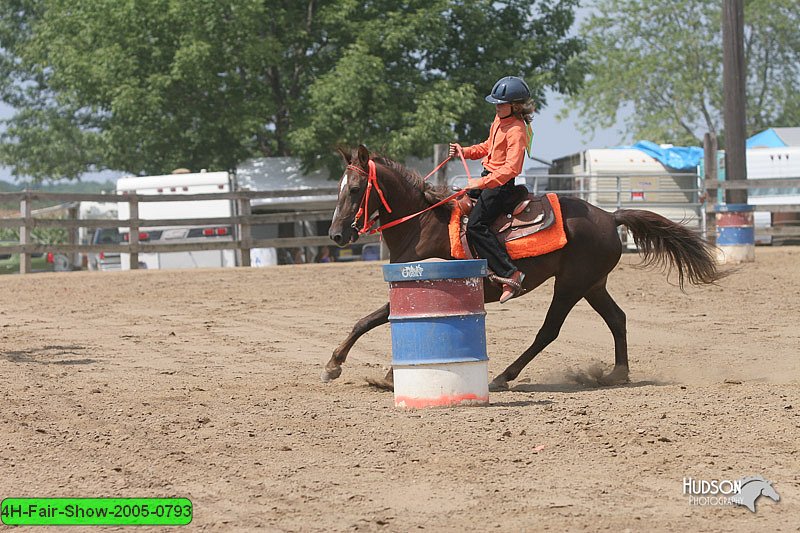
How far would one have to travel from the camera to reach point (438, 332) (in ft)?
24.0

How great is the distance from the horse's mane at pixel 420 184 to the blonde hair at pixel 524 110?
3.01ft

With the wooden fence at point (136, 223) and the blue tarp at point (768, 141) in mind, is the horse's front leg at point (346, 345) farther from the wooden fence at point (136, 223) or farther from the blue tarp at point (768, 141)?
the blue tarp at point (768, 141)

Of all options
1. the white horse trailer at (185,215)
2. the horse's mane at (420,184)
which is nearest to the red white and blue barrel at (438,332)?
the horse's mane at (420,184)

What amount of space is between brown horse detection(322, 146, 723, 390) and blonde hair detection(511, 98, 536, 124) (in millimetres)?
929

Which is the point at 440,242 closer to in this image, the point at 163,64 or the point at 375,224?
the point at 375,224

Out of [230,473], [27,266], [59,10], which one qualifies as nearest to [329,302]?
[27,266]

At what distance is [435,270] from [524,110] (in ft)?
6.62

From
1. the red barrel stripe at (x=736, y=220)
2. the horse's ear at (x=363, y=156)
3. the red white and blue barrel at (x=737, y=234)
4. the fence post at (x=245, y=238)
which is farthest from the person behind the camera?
the fence post at (x=245, y=238)

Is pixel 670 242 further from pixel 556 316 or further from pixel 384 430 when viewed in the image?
pixel 384 430

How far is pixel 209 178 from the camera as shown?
2644 centimetres

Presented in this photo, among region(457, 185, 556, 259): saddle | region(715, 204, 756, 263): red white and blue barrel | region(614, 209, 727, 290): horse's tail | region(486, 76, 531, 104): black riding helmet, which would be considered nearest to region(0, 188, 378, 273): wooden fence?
region(715, 204, 756, 263): red white and blue barrel

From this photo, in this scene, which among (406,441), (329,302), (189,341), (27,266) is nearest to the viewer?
(406,441)

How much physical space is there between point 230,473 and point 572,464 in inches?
69.3

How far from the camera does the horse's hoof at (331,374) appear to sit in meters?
8.97
